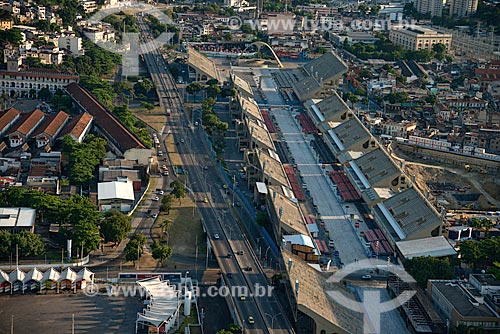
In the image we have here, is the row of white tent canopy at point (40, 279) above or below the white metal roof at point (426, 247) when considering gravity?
below

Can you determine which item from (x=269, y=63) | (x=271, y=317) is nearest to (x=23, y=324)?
(x=271, y=317)

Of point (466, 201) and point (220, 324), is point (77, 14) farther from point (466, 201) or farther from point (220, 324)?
point (220, 324)

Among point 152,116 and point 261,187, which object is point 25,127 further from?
point 261,187

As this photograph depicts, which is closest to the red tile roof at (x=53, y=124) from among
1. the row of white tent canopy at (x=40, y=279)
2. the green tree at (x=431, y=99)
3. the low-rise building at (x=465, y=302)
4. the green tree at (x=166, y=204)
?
the green tree at (x=166, y=204)

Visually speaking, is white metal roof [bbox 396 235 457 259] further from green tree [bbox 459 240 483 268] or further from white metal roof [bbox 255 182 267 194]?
white metal roof [bbox 255 182 267 194]

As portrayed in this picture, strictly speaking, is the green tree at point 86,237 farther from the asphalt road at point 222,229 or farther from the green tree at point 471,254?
the green tree at point 471,254

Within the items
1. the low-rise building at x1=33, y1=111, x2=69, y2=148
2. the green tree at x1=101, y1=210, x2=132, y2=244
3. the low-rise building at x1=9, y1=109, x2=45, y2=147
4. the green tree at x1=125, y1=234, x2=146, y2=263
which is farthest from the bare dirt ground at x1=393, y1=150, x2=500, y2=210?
the low-rise building at x1=9, y1=109, x2=45, y2=147
